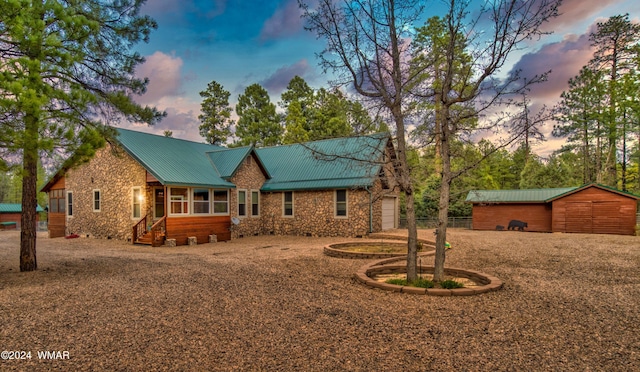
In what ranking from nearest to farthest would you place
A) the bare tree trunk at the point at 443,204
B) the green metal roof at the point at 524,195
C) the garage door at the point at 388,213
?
the bare tree trunk at the point at 443,204
the garage door at the point at 388,213
the green metal roof at the point at 524,195

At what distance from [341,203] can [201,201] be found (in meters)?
6.78

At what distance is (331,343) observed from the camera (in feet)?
13.0

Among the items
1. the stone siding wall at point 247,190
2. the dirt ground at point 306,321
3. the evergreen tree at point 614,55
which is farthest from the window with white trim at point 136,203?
the evergreen tree at point 614,55

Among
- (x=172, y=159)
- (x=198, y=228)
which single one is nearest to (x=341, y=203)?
(x=198, y=228)

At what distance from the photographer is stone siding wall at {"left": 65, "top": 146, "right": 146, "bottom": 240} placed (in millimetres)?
15883

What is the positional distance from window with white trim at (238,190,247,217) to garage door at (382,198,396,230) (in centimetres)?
755

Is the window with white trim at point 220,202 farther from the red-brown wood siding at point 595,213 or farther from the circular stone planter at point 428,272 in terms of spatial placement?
the red-brown wood siding at point 595,213

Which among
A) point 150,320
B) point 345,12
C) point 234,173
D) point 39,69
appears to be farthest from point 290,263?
point 234,173

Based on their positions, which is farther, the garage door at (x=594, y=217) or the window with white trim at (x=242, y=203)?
the window with white trim at (x=242, y=203)

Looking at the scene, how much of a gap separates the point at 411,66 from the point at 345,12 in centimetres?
172

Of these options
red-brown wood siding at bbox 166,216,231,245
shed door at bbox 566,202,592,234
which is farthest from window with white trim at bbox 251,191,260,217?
shed door at bbox 566,202,592,234

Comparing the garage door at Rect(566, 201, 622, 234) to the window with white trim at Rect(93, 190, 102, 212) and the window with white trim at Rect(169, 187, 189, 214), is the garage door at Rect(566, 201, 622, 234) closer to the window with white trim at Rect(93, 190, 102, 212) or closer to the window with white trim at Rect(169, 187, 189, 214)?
the window with white trim at Rect(169, 187, 189, 214)

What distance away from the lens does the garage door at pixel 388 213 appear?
62.8 feet

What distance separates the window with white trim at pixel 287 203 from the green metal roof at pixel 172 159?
3.13 metres
